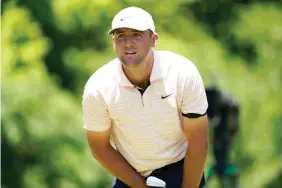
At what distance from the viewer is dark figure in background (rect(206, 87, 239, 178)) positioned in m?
5.61

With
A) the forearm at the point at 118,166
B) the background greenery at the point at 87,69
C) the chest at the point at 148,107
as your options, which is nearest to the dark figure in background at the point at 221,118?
the forearm at the point at 118,166

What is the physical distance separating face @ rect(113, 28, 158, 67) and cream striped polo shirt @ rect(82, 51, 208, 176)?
0.36 ft

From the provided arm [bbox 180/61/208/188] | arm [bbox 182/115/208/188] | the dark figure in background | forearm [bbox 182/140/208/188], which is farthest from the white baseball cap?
the dark figure in background

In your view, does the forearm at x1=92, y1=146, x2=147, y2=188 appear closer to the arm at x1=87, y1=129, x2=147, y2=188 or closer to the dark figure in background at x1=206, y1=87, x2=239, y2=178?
the arm at x1=87, y1=129, x2=147, y2=188

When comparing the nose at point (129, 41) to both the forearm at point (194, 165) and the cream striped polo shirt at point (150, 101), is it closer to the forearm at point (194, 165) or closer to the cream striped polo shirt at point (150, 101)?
the cream striped polo shirt at point (150, 101)

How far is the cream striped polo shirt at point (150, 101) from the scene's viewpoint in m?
3.77

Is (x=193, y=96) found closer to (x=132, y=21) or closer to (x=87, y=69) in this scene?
(x=132, y=21)

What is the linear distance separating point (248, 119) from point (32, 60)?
241cm

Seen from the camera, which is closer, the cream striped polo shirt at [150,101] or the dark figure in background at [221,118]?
the cream striped polo shirt at [150,101]

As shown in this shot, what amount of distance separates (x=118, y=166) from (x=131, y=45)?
23.2 inches

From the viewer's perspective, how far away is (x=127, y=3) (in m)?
9.31

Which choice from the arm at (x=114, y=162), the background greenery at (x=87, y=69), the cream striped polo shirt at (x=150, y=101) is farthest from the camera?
the background greenery at (x=87, y=69)

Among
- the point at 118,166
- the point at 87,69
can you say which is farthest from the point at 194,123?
the point at 87,69

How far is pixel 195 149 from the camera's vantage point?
12.6ft
